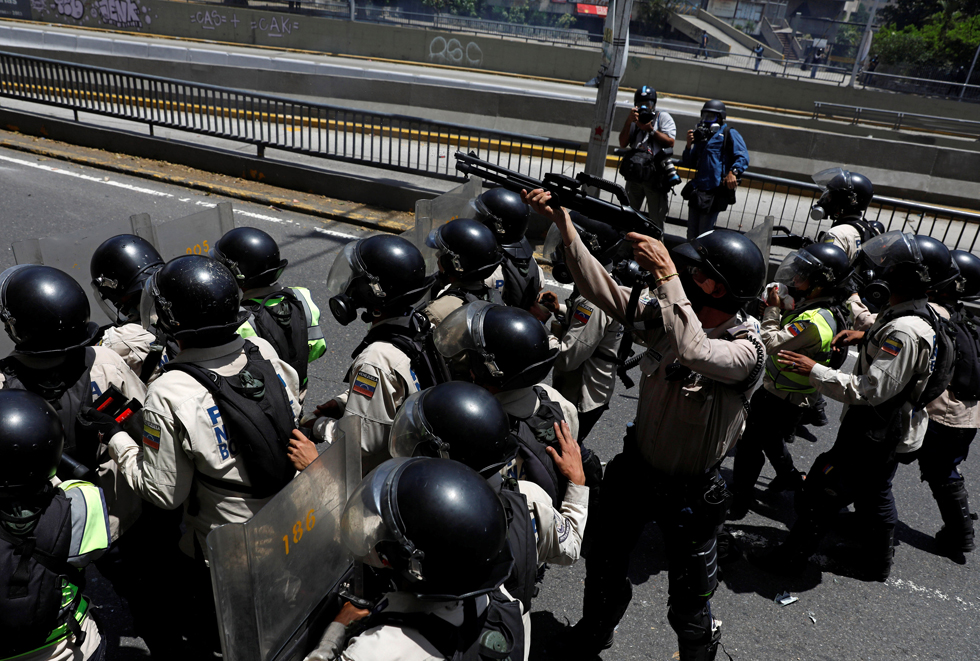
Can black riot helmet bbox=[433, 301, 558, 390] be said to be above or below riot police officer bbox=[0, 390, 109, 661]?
above

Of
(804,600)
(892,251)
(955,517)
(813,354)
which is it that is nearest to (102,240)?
(813,354)

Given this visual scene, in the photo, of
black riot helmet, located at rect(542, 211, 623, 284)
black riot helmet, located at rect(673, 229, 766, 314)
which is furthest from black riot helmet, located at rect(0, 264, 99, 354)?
black riot helmet, located at rect(542, 211, 623, 284)

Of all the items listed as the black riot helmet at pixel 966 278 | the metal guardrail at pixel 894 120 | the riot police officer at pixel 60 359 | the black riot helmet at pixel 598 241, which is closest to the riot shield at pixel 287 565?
the riot police officer at pixel 60 359

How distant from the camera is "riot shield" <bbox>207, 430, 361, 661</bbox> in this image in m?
1.77

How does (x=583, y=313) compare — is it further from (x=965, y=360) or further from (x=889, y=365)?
(x=965, y=360)

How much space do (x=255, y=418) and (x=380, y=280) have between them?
2.98 ft

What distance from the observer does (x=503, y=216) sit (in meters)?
4.52

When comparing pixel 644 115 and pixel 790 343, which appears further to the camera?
pixel 644 115

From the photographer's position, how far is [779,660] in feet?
11.8

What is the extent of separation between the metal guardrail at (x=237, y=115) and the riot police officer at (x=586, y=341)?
5.41 metres

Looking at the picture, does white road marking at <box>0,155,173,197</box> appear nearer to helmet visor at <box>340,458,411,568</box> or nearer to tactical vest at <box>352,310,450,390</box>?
tactical vest at <box>352,310,450,390</box>

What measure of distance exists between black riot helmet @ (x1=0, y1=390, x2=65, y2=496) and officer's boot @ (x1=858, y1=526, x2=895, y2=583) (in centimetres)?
411

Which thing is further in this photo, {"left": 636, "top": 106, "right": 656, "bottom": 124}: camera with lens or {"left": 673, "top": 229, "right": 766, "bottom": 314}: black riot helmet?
{"left": 636, "top": 106, "right": 656, "bottom": 124}: camera with lens

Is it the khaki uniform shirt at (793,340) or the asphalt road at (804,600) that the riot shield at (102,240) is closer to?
the asphalt road at (804,600)
